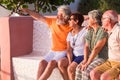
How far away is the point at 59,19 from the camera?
22.1 feet

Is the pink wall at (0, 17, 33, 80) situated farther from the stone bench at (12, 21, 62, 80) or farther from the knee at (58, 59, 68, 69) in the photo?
the knee at (58, 59, 68, 69)

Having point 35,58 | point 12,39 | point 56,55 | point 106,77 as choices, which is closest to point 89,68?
point 106,77

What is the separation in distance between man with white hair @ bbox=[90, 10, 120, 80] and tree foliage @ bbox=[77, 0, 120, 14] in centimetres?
451

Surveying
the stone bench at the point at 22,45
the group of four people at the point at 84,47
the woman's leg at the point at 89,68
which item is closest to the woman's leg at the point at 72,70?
the group of four people at the point at 84,47

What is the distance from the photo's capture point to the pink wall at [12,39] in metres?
7.63

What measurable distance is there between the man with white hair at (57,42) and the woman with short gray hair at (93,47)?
577mm

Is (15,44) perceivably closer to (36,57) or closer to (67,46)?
(36,57)

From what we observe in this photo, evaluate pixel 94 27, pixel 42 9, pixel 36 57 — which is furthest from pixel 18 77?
pixel 42 9

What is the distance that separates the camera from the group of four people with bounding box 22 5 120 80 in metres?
5.66

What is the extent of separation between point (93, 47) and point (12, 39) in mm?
2047

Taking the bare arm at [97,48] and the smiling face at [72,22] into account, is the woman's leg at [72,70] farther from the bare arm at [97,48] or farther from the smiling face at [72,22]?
the smiling face at [72,22]

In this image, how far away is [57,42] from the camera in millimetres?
6863

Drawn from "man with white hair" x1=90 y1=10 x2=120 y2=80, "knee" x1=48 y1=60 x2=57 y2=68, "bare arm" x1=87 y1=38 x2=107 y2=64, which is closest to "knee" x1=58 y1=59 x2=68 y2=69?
"knee" x1=48 y1=60 x2=57 y2=68

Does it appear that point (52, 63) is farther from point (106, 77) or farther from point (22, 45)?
point (22, 45)
